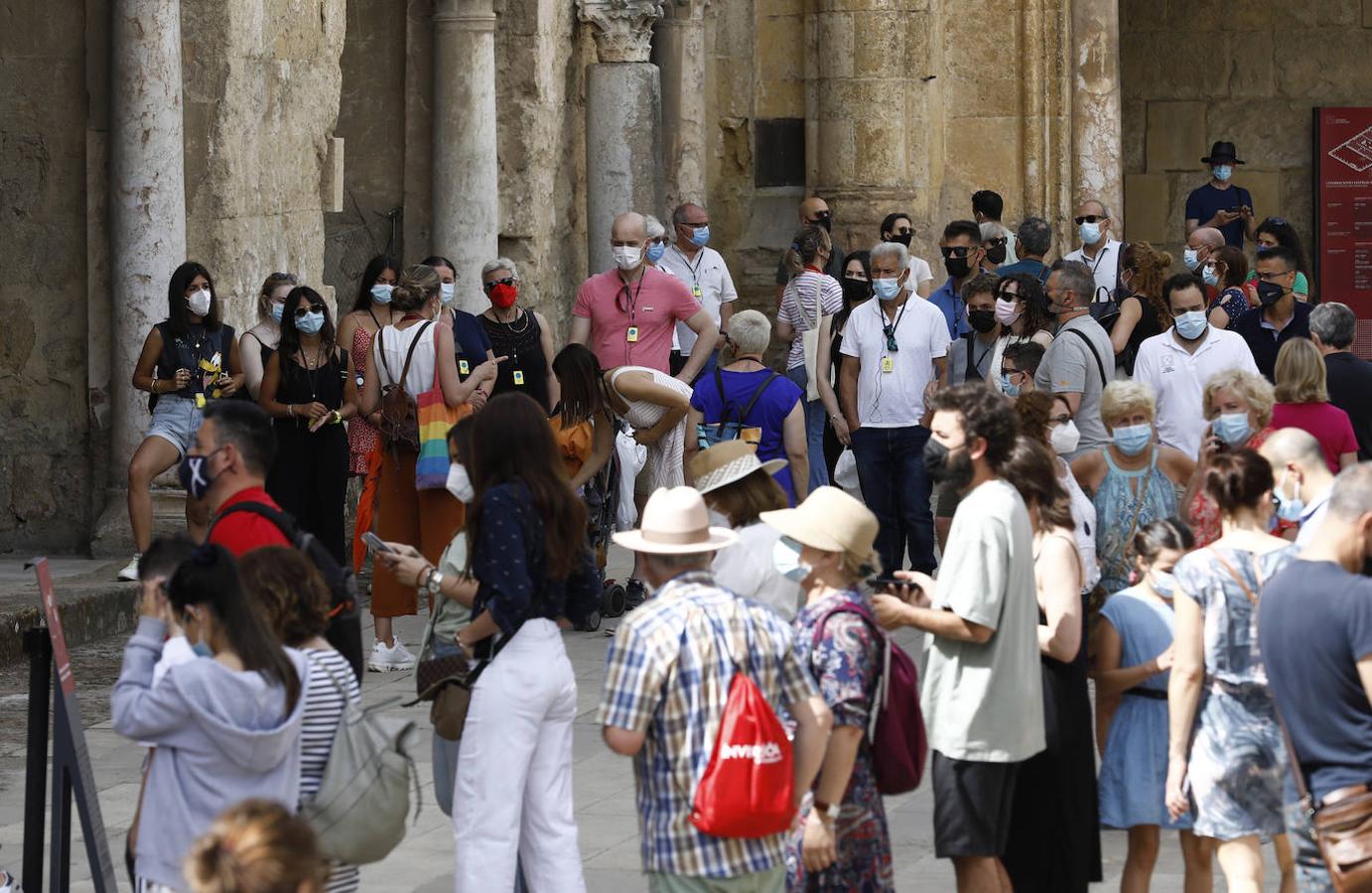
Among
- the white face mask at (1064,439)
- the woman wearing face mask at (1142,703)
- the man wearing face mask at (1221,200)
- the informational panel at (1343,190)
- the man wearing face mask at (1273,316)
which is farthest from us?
the informational panel at (1343,190)

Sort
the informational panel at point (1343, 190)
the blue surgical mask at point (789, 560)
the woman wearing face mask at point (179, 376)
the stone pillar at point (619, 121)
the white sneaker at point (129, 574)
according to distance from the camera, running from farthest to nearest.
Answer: the informational panel at point (1343, 190)
the stone pillar at point (619, 121)
the white sneaker at point (129, 574)
the woman wearing face mask at point (179, 376)
the blue surgical mask at point (789, 560)

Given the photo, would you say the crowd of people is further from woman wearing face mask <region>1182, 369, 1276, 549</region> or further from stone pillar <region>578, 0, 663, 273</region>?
stone pillar <region>578, 0, 663, 273</region>

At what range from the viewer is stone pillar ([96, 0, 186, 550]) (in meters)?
11.4

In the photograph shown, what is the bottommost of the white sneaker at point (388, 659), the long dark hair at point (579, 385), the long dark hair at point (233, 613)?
the white sneaker at point (388, 659)

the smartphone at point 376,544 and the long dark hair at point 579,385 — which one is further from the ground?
the long dark hair at point 579,385

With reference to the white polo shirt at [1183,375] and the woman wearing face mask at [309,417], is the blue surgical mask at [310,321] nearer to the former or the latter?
the woman wearing face mask at [309,417]

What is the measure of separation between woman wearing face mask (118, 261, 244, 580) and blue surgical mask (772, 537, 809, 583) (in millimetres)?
5492

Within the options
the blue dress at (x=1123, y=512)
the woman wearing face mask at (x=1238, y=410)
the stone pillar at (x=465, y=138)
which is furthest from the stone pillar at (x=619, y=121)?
the blue dress at (x=1123, y=512)

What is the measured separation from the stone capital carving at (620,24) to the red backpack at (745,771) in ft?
37.4

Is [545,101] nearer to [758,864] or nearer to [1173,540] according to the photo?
[1173,540]

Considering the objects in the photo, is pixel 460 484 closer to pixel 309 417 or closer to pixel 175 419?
pixel 309 417

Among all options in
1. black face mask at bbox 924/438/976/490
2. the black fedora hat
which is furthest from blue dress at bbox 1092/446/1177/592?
the black fedora hat

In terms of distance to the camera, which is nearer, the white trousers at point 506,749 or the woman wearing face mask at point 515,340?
the white trousers at point 506,749

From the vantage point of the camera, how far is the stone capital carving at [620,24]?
52.2ft
